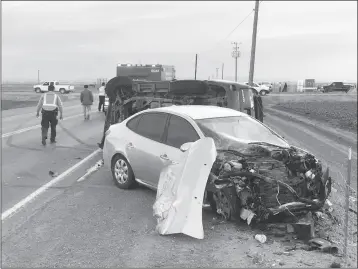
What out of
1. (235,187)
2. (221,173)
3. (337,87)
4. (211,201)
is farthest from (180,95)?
(337,87)

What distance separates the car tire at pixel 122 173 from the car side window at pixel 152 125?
0.61m

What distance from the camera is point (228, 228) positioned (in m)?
6.02

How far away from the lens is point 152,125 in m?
7.71

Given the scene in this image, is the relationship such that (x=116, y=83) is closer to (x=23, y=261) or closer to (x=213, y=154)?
(x=213, y=154)

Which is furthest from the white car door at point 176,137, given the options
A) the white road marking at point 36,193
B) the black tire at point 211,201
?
the white road marking at point 36,193

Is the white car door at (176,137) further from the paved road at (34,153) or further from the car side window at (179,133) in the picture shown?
the paved road at (34,153)

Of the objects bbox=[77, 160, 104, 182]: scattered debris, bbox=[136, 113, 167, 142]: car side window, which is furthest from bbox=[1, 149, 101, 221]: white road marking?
bbox=[136, 113, 167, 142]: car side window

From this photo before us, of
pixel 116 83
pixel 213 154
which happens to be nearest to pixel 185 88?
pixel 116 83

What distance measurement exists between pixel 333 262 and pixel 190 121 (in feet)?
10.2

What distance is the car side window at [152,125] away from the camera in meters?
7.45

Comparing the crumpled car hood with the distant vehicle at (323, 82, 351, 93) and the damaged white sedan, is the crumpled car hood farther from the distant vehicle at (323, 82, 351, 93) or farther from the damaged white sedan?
the distant vehicle at (323, 82, 351, 93)

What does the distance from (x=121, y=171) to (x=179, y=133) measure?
1.56m

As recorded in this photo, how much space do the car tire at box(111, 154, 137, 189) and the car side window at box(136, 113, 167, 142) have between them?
→ 0.61 m

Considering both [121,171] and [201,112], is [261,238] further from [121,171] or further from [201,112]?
[121,171]
